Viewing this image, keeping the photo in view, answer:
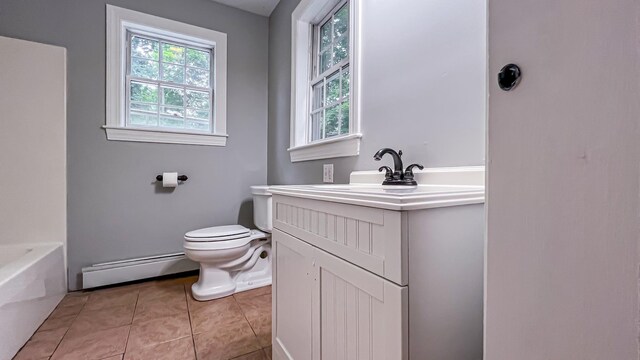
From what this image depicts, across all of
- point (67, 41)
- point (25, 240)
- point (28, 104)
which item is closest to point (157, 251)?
point (25, 240)

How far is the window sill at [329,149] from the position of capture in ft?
4.80

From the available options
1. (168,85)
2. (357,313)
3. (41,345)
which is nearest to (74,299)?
(41,345)

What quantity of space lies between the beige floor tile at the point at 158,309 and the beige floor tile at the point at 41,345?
34 cm

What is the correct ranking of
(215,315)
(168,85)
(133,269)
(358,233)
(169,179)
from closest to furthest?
(358,233) → (215,315) → (133,269) → (169,179) → (168,85)

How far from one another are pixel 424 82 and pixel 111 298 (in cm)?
234

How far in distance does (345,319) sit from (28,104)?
243cm

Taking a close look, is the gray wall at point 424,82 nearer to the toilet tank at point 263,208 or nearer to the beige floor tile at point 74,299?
the toilet tank at point 263,208

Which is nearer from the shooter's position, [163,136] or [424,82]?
[424,82]

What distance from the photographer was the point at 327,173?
5.64ft

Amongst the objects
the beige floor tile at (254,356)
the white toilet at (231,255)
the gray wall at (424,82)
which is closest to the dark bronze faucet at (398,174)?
the gray wall at (424,82)

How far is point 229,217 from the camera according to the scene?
248cm

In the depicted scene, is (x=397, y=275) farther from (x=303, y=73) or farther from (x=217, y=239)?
(x=303, y=73)

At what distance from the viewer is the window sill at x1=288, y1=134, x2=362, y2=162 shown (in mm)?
1464
